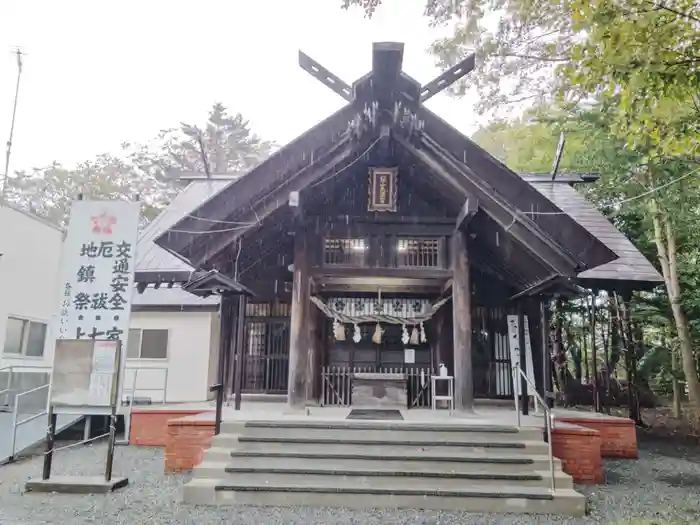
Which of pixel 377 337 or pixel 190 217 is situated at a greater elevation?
pixel 190 217

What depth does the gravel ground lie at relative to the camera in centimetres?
536

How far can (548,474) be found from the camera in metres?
6.14

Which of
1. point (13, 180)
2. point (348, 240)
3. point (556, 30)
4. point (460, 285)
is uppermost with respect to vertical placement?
point (13, 180)

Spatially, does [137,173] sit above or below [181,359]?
above

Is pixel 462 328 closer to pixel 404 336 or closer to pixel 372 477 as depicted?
pixel 404 336

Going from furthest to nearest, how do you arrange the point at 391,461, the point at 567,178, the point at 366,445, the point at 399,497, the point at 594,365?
1. the point at 567,178
2. the point at 594,365
3. the point at 366,445
4. the point at 391,461
5. the point at 399,497

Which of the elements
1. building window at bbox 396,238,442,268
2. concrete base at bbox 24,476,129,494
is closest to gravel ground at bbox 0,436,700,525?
concrete base at bbox 24,476,129,494

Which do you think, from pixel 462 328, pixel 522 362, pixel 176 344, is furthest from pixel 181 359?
pixel 522 362

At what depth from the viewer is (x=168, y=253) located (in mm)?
11055

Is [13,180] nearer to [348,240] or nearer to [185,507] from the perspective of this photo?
[348,240]

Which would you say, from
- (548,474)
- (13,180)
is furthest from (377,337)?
(13,180)

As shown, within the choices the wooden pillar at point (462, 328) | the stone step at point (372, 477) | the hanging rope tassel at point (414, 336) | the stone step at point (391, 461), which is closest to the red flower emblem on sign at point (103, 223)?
the stone step at point (391, 461)

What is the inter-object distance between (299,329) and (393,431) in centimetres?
239

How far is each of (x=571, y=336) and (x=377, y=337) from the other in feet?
35.2
